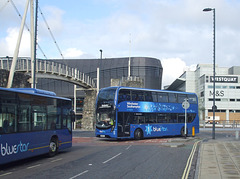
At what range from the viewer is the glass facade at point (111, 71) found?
82812 millimetres

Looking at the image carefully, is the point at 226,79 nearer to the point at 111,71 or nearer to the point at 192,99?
the point at 111,71

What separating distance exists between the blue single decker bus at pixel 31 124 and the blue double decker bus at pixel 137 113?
677 centimetres

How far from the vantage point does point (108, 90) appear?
23703 mm

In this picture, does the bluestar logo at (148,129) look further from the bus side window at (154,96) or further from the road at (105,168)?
the road at (105,168)

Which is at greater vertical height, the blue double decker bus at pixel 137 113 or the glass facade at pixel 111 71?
the glass facade at pixel 111 71

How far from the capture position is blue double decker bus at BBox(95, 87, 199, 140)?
23.2 metres

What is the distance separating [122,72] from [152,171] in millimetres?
73433

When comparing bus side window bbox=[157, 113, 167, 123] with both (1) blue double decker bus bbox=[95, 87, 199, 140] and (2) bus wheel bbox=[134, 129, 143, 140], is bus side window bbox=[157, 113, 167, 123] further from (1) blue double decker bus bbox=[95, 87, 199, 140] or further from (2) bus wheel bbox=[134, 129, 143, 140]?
(2) bus wheel bbox=[134, 129, 143, 140]

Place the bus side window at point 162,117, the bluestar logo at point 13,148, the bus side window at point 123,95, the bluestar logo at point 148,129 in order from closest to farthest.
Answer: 1. the bluestar logo at point 13,148
2. the bus side window at point 123,95
3. the bluestar logo at point 148,129
4. the bus side window at point 162,117

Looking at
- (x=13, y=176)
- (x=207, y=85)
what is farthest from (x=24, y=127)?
(x=207, y=85)

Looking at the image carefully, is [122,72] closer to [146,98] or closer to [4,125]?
[146,98]

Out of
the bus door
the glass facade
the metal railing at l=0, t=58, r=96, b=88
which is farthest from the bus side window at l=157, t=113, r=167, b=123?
the glass facade

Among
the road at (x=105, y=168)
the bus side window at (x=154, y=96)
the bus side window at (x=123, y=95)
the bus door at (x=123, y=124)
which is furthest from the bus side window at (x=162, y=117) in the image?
the road at (x=105, y=168)

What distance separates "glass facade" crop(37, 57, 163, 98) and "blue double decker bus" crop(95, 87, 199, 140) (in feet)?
184
